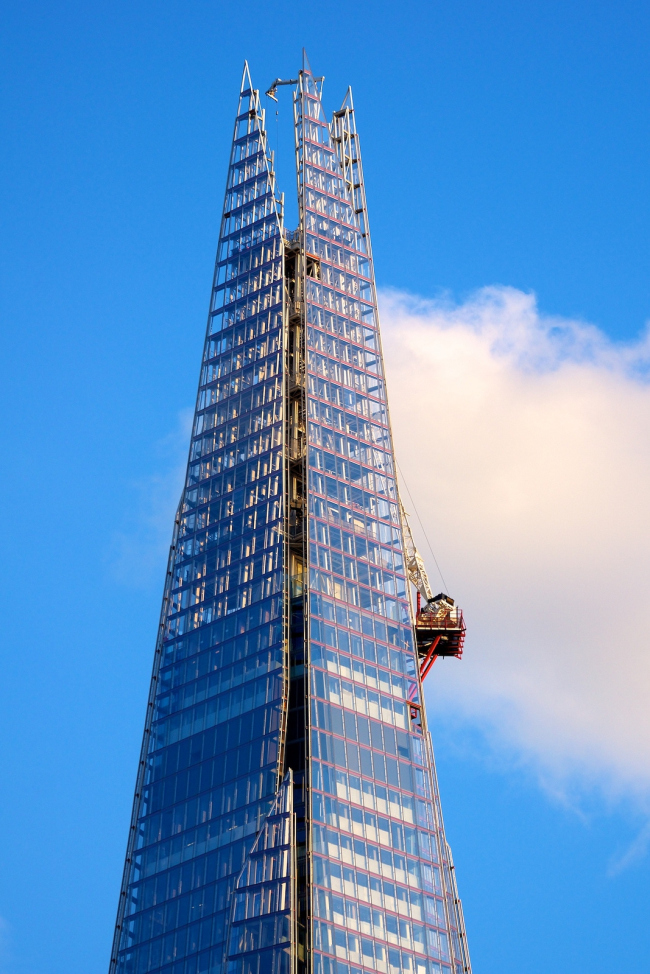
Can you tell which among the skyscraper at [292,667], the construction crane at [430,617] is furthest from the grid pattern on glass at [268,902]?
the construction crane at [430,617]

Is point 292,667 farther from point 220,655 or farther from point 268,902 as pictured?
point 268,902

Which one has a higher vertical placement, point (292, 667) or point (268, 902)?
point (292, 667)

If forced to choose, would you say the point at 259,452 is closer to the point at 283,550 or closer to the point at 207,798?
the point at 283,550

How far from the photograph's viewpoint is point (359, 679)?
522 ft

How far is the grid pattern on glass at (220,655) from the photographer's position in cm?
15250

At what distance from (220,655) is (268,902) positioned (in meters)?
28.3

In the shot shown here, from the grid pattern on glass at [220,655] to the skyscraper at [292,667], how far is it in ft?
0.70

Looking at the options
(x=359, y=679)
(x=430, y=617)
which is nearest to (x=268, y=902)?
(x=359, y=679)

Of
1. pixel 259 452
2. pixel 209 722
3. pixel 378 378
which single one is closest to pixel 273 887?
pixel 209 722

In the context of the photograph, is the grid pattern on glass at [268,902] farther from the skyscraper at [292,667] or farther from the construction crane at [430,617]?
the construction crane at [430,617]

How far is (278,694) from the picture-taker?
15575 cm

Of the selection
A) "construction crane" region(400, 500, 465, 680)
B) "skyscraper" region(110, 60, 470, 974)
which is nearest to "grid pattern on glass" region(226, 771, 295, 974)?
"skyscraper" region(110, 60, 470, 974)

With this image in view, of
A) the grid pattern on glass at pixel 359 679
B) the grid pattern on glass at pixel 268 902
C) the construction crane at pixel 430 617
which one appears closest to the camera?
the grid pattern on glass at pixel 268 902

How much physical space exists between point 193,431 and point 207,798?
44.0 meters
